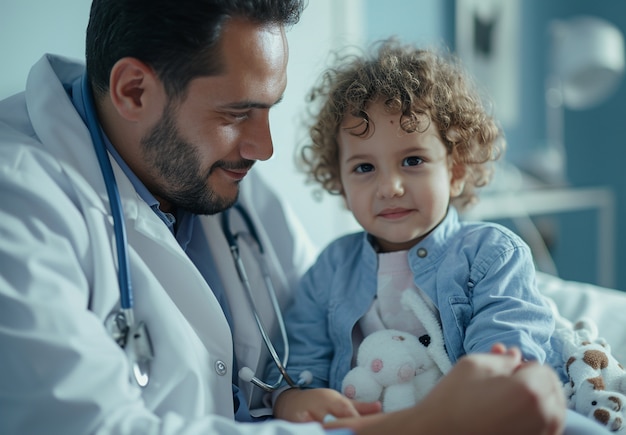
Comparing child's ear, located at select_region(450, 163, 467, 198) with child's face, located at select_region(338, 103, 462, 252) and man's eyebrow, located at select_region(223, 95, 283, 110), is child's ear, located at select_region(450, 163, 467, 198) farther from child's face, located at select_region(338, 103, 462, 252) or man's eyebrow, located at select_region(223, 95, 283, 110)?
man's eyebrow, located at select_region(223, 95, 283, 110)

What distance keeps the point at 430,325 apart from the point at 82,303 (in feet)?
2.12

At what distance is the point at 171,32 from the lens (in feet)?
3.89

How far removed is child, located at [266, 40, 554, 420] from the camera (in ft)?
4.05

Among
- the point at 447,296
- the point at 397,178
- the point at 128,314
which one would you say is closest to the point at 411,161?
the point at 397,178

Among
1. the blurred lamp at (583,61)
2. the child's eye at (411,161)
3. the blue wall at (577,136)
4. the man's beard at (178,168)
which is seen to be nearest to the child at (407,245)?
the child's eye at (411,161)

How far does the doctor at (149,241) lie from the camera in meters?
0.93

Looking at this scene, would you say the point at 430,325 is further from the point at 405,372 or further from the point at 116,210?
the point at 116,210

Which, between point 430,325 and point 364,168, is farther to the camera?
point 364,168

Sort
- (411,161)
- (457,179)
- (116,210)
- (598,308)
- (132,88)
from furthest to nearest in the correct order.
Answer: (598,308), (457,179), (411,161), (132,88), (116,210)

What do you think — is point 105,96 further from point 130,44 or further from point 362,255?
point 362,255

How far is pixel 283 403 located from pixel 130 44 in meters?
0.75

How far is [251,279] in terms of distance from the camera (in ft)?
4.84

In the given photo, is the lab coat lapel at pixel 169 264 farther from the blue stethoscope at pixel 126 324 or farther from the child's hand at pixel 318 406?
the child's hand at pixel 318 406

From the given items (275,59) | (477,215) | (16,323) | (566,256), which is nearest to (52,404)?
(16,323)
